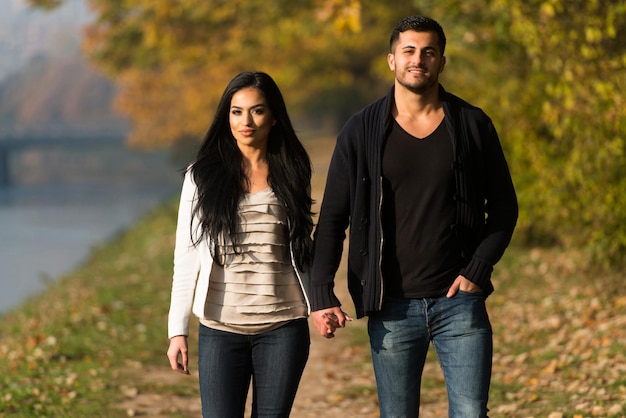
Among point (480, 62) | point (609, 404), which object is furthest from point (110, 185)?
point (609, 404)

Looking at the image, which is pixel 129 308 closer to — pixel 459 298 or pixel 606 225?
pixel 606 225

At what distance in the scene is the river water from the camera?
27.9 m

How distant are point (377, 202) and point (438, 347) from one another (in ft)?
2.04

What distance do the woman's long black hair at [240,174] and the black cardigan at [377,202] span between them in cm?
9

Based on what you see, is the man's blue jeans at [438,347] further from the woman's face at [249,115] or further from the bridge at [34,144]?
the bridge at [34,144]

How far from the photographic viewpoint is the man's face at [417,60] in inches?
160

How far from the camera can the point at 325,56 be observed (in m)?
30.3

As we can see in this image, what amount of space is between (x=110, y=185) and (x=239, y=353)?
6115cm

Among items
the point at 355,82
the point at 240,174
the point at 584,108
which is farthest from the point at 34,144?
the point at 240,174

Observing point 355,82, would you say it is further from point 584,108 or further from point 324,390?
point 324,390

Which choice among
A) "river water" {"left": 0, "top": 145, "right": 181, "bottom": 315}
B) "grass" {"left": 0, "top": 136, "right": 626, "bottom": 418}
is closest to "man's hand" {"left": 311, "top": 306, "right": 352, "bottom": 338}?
"grass" {"left": 0, "top": 136, "right": 626, "bottom": 418}

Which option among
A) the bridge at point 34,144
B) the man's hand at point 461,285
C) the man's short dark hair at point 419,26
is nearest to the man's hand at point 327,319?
the man's hand at point 461,285

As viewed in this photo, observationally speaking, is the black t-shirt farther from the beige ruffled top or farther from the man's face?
the beige ruffled top

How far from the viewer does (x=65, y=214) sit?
4559cm
